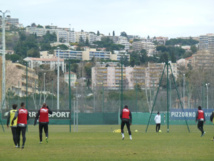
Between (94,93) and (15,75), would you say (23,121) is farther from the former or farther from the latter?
(15,75)

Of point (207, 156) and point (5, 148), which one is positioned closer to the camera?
point (207, 156)

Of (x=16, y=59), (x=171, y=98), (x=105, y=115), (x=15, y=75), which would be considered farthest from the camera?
(x=16, y=59)

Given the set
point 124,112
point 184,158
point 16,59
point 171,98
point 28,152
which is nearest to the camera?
Result: point 184,158

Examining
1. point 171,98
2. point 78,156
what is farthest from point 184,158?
point 171,98

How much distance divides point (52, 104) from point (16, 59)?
446ft

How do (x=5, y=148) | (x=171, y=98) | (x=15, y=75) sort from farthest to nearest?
(x=15, y=75)
(x=171, y=98)
(x=5, y=148)

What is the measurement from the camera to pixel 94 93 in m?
56.6

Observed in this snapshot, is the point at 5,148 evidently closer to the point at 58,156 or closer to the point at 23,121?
the point at 23,121

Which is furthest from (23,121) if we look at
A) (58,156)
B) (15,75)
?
(15,75)

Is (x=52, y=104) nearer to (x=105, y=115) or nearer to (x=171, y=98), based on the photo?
(x=105, y=115)

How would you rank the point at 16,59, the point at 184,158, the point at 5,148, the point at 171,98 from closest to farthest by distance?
1. the point at 184,158
2. the point at 5,148
3. the point at 171,98
4. the point at 16,59

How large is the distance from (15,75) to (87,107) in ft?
138

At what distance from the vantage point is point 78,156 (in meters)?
18.5

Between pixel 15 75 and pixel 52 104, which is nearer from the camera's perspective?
pixel 52 104
